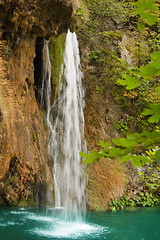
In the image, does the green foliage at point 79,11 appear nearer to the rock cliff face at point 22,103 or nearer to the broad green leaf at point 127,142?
the rock cliff face at point 22,103

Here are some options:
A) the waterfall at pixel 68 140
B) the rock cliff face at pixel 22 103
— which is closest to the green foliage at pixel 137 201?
the waterfall at pixel 68 140

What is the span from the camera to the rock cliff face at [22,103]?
19.3ft

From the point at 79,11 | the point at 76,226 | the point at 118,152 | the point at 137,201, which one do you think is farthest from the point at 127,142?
the point at 79,11

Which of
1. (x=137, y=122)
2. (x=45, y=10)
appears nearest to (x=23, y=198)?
(x=45, y=10)

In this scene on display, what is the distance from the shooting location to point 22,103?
7.30 metres

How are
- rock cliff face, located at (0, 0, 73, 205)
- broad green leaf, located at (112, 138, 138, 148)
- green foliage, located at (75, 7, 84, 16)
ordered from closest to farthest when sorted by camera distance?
broad green leaf, located at (112, 138, 138, 148) → rock cliff face, located at (0, 0, 73, 205) → green foliage, located at (75, 7, 84, 16)

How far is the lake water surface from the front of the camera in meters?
5.92

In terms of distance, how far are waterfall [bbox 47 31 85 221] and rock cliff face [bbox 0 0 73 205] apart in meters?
0.54

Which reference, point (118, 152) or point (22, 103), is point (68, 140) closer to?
point (22, 103)

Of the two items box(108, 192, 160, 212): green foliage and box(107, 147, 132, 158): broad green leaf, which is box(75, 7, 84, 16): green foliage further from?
box(107, 147, 132, 158): broad green leaf

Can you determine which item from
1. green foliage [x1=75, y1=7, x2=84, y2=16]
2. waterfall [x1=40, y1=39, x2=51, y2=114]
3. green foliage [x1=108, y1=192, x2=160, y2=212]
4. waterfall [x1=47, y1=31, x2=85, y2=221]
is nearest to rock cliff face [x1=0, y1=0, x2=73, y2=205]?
waterfall [x1=47, y1=31, x2=85, y2=221]

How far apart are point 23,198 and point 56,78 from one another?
4.46 m

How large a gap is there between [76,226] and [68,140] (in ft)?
11.7

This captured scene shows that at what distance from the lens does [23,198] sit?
28.1 feet
